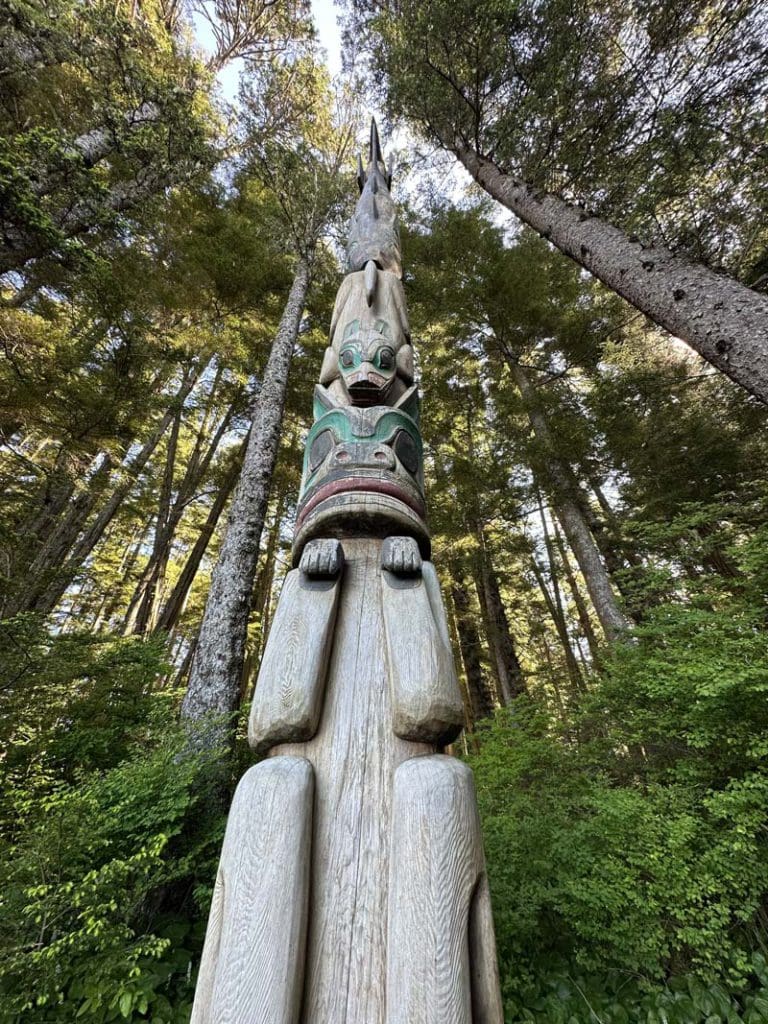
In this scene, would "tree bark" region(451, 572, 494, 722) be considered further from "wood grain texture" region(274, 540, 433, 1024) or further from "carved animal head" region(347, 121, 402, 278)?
"wood grain texture" region(274, 540, 433, 1024)

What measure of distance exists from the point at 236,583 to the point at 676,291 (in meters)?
4.88

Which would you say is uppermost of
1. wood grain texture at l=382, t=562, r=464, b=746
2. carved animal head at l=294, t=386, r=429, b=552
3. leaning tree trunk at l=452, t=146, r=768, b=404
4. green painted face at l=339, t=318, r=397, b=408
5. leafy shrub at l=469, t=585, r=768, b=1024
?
leaning tree trunk at l=452, t=146, r=768, b=404

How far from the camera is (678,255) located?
423 centimetres

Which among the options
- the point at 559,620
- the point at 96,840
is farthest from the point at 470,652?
the point at 96,840

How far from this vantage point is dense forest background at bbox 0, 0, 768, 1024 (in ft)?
9.31

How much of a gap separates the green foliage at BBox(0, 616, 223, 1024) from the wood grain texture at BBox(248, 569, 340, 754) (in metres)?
1.55

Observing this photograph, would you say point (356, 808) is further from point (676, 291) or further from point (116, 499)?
point (116, 499)

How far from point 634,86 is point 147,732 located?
28.8 feet

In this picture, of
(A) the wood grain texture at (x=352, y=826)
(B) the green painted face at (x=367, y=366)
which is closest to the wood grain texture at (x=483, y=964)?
(A) the wood grain texture at (x=352, y=826)

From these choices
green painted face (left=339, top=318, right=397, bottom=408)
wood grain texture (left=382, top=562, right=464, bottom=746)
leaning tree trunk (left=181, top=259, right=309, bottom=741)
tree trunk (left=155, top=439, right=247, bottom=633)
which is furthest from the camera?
tree trunk (left=155, top=439, right=247, bottom=633)

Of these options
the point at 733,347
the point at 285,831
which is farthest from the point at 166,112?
the point at 285,831

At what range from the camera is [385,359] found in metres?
2.96

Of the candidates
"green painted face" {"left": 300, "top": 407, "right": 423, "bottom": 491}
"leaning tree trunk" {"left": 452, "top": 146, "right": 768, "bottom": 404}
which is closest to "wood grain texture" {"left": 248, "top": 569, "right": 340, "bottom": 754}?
"green painted face" {"left": 300, "top": 407, "right": 423, "bottom": 491}

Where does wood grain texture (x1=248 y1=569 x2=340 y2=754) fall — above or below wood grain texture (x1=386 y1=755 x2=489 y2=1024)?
above
